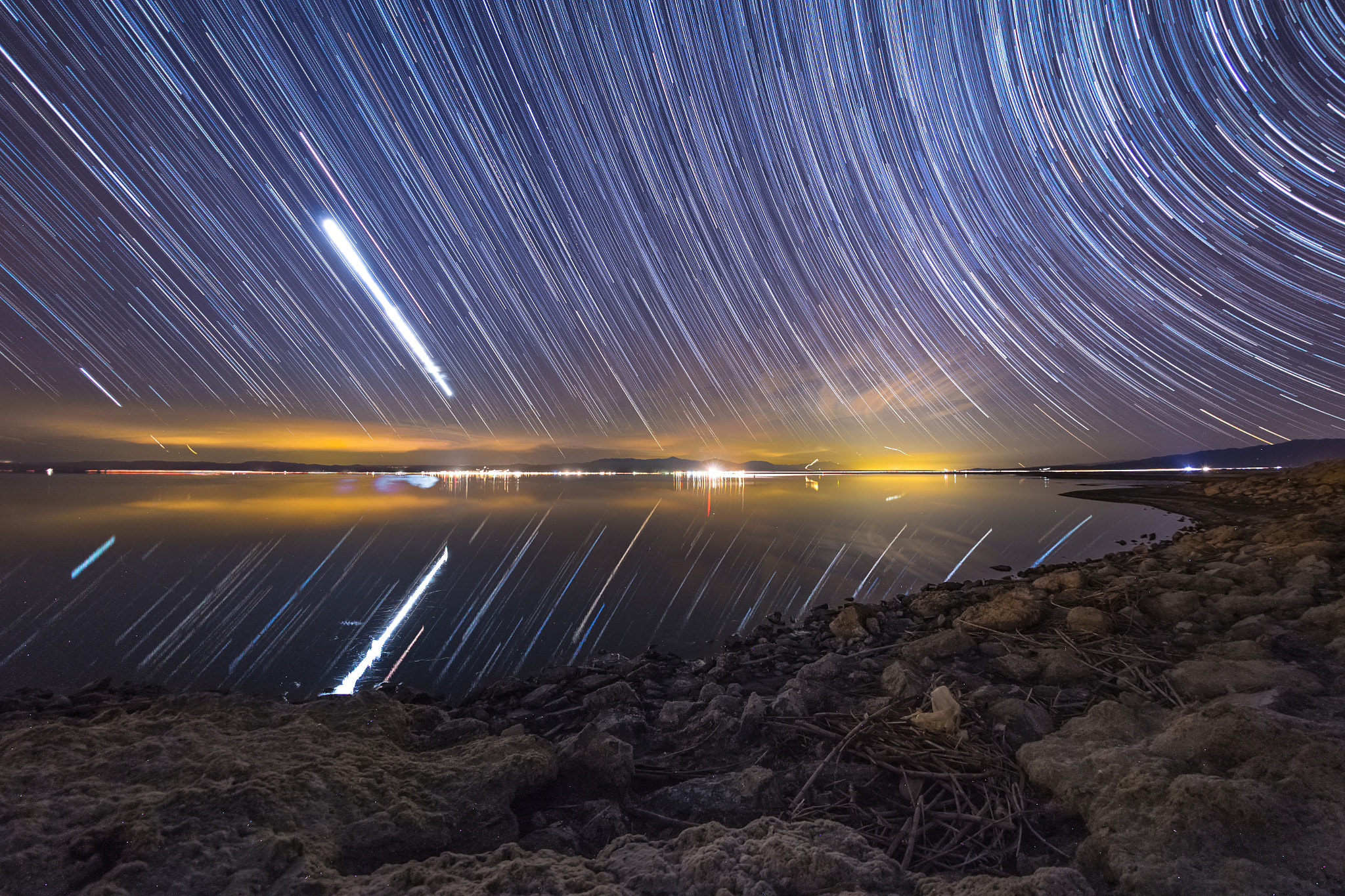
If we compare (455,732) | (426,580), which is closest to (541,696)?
(455,732)

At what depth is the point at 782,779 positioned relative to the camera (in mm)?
3906

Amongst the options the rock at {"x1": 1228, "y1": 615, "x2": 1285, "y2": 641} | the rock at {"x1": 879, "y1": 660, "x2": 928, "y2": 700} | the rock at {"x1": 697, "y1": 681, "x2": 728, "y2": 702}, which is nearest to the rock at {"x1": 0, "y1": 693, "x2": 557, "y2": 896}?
the rock at {"x1": 697, "y1": 681, "x2": 728, "y2": 702}

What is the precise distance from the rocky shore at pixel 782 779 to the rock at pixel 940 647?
1.7 inches

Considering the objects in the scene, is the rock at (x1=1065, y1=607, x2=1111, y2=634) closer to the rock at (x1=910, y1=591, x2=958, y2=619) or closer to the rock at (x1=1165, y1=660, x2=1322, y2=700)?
the rock at (x1=1165, y1=660, x2=1322, y2=700)

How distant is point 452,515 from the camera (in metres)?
32.5

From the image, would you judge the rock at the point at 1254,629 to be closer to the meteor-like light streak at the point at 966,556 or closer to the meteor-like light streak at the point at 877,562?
the meteor-like light streak at the point at 877,562

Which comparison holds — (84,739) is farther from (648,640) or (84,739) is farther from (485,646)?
(648,640)

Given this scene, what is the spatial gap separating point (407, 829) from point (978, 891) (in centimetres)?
291

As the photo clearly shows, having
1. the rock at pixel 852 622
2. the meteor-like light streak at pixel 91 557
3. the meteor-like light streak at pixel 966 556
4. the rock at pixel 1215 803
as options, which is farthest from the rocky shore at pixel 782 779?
the meteor-like light streak at pixel 91 557

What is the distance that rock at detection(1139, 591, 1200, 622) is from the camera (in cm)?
642

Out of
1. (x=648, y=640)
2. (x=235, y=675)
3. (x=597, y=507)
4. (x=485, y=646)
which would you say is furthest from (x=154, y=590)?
(x=597, y=507)

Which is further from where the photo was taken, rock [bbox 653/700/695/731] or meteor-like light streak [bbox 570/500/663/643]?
meteor-like light streak [bbox 570/500/663/643]

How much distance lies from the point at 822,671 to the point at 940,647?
4.76 ft

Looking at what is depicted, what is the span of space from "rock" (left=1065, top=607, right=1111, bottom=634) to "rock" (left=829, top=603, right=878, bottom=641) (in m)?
2.48
